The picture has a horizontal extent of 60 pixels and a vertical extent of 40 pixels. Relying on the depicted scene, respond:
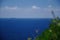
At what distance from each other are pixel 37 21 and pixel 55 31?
1.06 m

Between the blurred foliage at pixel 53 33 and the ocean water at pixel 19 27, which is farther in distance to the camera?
the ocean water at pixel 19 27

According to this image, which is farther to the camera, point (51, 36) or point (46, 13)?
point (46, 13)

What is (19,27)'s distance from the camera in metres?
1.61

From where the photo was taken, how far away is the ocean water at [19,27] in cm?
155

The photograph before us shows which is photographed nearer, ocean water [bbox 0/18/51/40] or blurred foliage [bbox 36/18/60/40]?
blurred foliage [bbox 36/18/60/40]

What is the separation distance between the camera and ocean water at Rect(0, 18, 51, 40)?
1555 mm

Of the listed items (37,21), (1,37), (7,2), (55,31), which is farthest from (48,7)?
(55,31)

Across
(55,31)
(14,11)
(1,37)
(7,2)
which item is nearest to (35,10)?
(14,11)

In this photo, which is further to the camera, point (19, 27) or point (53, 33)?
point (19, 27)

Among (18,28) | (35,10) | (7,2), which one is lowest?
(18,28)

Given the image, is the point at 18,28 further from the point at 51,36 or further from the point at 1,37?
the point at 51,36

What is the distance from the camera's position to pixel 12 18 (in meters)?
1.62

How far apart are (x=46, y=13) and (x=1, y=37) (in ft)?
2.29

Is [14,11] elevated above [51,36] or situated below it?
above
